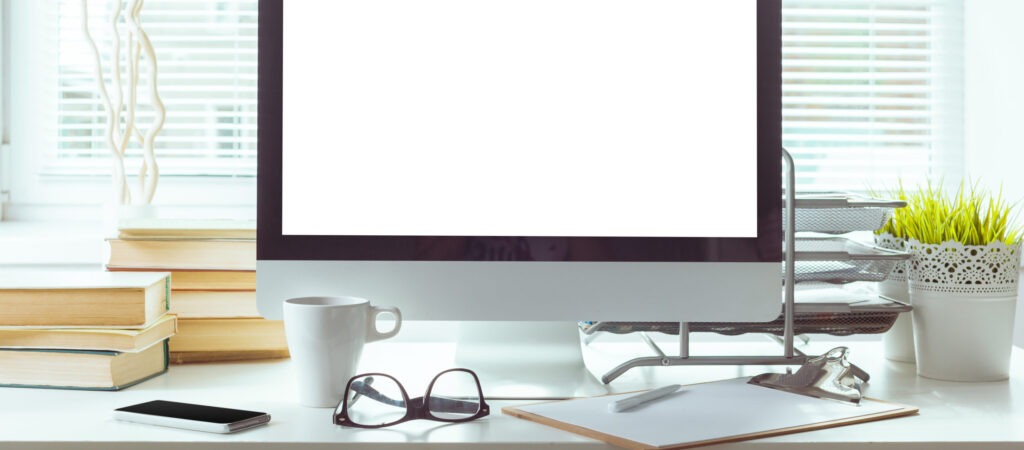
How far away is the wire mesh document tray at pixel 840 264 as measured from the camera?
2.89 ft

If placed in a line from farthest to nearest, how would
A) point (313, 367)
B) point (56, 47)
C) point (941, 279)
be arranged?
point (56, 47)
point (941, 279)
point (313, 367)

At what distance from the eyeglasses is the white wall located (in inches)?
43.5

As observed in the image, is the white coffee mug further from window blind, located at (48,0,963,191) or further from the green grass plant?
window blind, located at (48,0,963,191)

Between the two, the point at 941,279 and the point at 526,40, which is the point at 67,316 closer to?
the point at 526,40

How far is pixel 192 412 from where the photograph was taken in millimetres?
657

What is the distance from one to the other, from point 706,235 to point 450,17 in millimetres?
328

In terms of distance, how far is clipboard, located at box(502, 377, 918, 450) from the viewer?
60cm

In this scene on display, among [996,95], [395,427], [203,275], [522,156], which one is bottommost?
[395,427]

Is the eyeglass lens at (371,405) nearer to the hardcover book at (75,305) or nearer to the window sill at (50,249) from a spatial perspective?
the hardcover book at (75,305)

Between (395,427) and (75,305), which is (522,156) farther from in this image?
(75,305)

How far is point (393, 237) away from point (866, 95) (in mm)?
1201

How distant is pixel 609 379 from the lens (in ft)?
2.66

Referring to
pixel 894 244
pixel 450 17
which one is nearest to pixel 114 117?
pixel 450 17

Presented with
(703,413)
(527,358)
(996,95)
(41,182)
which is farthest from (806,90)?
(41,182)
